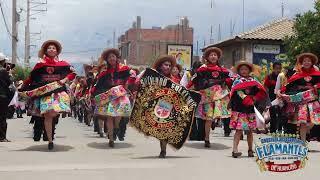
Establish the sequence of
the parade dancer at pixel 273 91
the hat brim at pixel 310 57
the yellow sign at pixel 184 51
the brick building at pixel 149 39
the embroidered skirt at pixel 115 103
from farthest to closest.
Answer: the brick building at pixel 149 39
the yellow sign at pixel 184 51
the parade dancer at pixel 273 91
the embroidered skirt at pixel 115 103
the hat brim at pixel 310 57

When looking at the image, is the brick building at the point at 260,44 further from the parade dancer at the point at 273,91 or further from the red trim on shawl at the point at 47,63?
the red trim on shawl at the point at 47,63

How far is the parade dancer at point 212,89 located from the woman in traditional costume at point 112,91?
1.40 metres

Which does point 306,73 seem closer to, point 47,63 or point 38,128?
point 47,63

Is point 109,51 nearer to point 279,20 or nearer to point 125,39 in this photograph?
point 279,20

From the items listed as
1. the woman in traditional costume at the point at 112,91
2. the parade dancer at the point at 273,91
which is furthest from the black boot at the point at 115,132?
the parade dancer at the point at 273,91

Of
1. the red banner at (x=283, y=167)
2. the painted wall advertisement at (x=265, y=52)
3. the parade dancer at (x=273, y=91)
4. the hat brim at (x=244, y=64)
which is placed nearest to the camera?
the red banner at (x=283, y=167)

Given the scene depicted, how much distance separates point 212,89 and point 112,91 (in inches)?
74.1

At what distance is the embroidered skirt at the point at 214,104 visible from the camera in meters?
12.5

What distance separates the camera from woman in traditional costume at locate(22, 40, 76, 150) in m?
11.3

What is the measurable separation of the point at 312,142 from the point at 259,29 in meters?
29.5

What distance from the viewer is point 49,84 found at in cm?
1132

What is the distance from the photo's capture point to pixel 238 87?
11.0m

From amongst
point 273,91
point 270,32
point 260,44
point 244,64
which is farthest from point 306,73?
point 270,32

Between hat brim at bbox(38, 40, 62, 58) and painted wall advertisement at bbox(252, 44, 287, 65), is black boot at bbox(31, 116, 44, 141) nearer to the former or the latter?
hat brim at bbox(38, 40, 62, 58)
